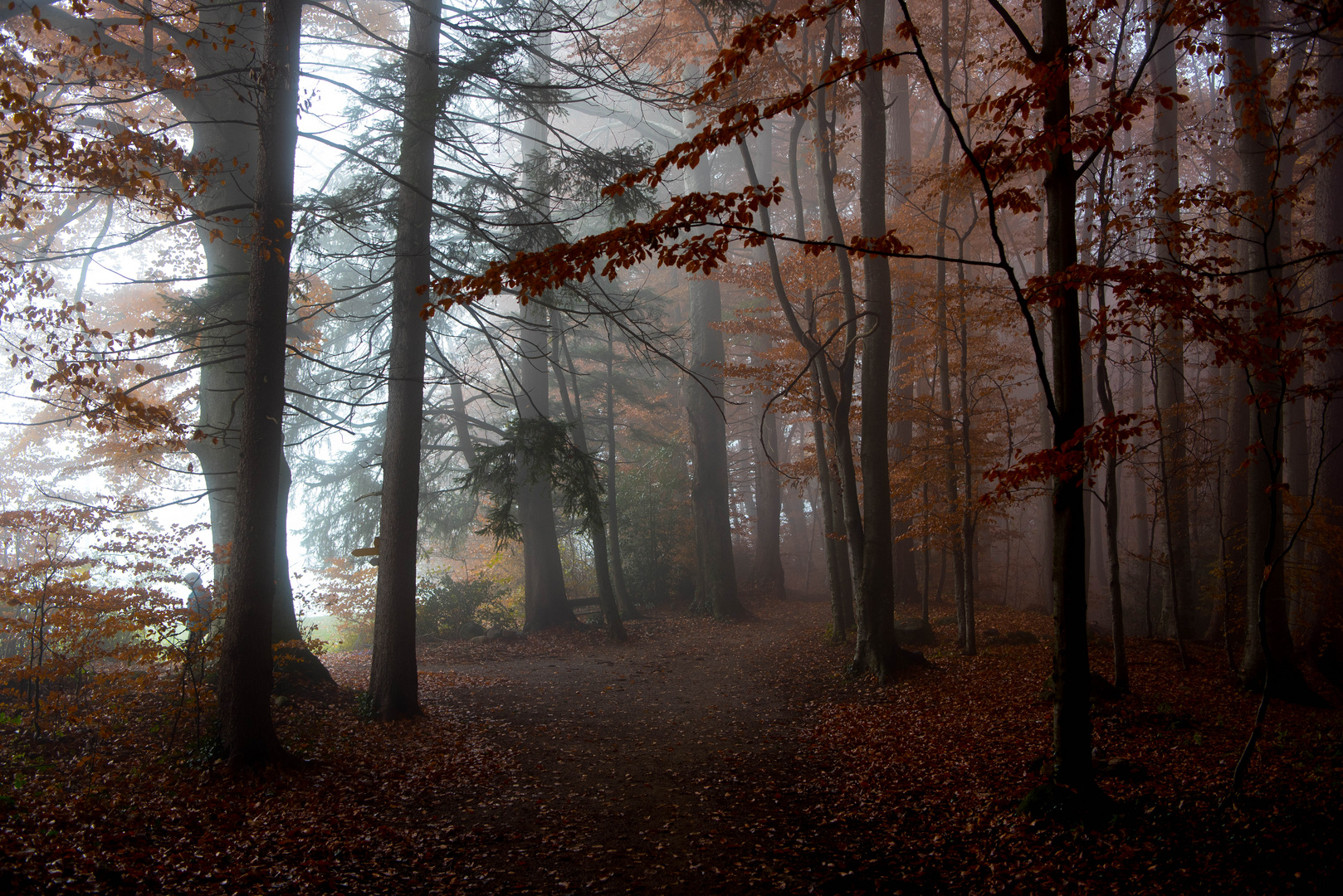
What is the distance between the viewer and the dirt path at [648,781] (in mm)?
4082

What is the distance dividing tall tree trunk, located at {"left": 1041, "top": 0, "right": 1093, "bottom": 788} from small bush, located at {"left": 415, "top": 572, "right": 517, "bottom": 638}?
11.8 m

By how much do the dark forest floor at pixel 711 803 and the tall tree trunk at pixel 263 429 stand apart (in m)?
0.43

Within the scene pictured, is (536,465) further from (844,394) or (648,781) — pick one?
(648,781)

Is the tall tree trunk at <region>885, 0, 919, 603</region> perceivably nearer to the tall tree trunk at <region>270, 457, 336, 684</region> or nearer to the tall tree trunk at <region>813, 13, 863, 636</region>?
the tall tree trunk at <region>813, 13, 863, 636</region>

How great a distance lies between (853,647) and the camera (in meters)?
10.2

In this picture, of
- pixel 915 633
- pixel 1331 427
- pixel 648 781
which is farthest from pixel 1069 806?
pixel 1331 427

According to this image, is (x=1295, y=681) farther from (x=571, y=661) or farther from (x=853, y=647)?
(x=571, y=661)

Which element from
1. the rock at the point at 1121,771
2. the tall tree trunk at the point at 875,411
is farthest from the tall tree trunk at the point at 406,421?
the rock at the point at 1121,771

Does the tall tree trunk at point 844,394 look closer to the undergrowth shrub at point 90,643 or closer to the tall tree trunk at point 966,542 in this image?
the tall tree trunk at point 966,542

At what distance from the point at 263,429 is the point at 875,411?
6.35 metres

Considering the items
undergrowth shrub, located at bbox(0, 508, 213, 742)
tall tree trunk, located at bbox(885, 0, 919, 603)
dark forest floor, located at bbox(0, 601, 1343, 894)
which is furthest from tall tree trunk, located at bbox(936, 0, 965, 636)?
undergrowth shrub, located at bbox(0, 508, 213, 742)

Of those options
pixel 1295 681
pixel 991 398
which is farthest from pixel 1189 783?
pixel 991 398

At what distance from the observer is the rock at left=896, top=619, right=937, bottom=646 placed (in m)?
10.1

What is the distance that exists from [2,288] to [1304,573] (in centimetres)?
1268
